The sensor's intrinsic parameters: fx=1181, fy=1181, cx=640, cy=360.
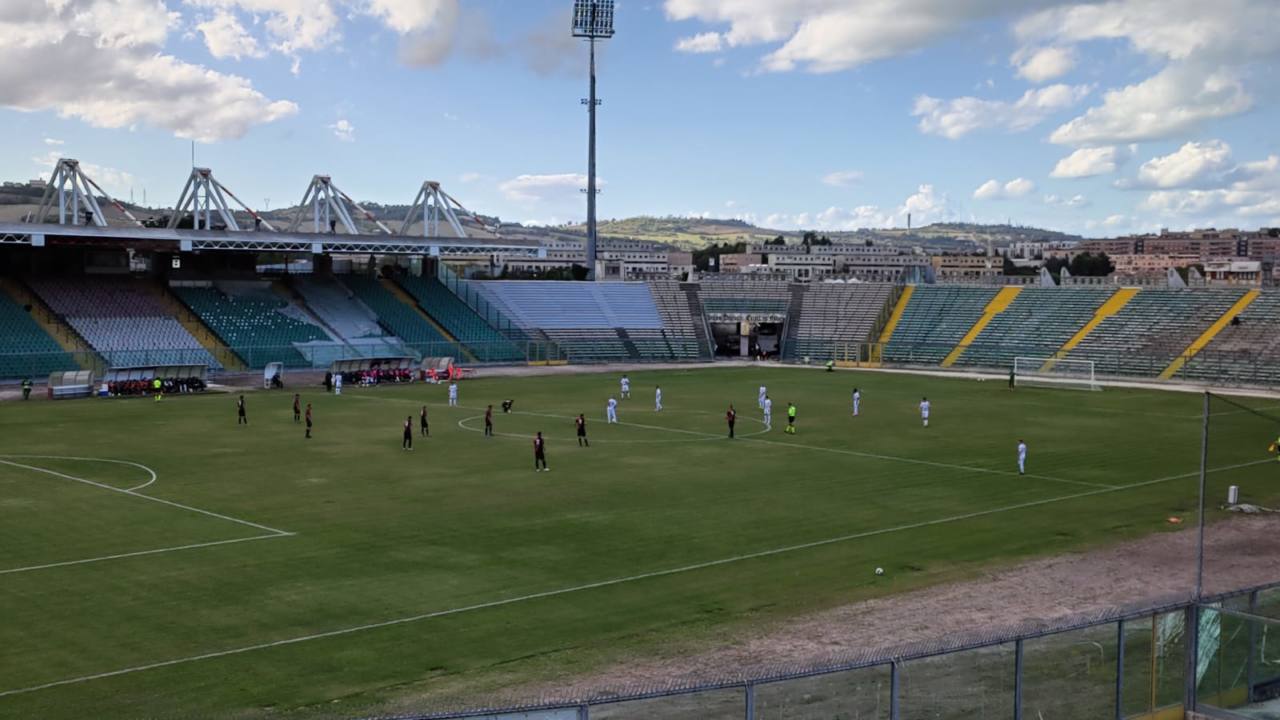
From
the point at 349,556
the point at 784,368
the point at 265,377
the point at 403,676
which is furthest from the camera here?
the point at 784,368

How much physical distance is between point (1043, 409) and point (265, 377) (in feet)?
148

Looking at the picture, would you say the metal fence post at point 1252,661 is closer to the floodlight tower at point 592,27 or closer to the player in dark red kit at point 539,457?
the player in dark red kit at point 539,457

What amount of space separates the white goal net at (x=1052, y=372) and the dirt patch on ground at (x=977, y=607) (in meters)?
45.9

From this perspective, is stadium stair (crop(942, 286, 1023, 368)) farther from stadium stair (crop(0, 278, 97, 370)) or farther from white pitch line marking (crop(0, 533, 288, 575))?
white pitch line marking (crop(0, 533, 288, 575))

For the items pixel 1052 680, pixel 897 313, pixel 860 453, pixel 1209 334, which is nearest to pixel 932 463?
pixel 860 453

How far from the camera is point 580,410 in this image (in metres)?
60.0

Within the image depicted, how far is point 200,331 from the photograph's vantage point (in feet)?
258

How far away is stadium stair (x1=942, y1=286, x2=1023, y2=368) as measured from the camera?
91812 mm

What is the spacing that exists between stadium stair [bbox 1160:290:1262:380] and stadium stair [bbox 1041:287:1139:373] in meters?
7.79

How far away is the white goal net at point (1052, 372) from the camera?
76.1 metres

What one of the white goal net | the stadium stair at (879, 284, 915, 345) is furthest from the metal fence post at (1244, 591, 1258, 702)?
the stadium stair at (879, 284, 915, 345)

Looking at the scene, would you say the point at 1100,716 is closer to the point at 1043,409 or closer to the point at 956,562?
the point at 956,562

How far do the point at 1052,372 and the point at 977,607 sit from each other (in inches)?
2520

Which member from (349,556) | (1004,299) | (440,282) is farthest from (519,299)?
(349,556)
